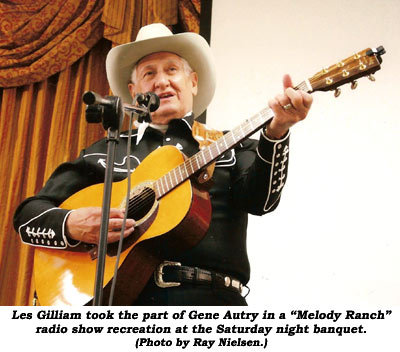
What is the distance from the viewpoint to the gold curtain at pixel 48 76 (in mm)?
2682

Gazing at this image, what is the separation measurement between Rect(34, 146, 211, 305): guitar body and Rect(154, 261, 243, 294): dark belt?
0.09 feet

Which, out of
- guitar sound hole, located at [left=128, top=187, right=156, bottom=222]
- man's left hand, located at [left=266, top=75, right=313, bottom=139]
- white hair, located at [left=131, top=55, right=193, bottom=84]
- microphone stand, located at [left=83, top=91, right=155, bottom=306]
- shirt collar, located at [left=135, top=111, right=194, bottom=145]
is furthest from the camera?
white hair, located at [left=131, top=55, right=193, bottom=84]

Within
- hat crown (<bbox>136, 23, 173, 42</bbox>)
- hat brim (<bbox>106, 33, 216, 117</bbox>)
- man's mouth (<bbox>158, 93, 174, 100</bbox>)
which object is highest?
hat crown (<bbox>136, 23, 173, 42</bbox>)

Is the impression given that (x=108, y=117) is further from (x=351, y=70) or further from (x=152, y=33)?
(x=152, y=33)

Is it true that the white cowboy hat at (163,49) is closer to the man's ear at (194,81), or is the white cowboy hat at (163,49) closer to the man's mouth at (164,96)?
the man's ear at (194,81)

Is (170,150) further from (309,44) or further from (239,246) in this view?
(309,44)

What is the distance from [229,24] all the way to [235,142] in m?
1.32

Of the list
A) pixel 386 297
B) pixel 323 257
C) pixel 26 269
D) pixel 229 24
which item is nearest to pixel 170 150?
pixel 323 257

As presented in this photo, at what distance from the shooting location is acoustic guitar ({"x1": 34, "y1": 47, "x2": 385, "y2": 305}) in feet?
4.37

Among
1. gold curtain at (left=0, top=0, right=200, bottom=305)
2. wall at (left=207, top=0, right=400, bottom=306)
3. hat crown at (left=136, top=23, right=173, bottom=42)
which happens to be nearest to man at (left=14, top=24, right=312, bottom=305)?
hat crown at (left=136, top=23, right=173, bottom=42)

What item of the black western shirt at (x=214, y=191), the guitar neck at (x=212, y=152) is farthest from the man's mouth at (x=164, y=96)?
the guitar neck at (x=212, y=152)

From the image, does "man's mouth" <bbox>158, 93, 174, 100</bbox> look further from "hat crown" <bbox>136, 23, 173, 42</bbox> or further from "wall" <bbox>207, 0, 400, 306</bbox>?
"wall" <bbox>207, 0, 400, 306</bbox>

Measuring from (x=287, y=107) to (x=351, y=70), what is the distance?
7.1 inches

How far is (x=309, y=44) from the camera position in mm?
2418
